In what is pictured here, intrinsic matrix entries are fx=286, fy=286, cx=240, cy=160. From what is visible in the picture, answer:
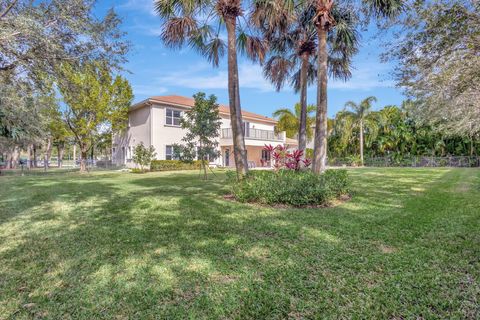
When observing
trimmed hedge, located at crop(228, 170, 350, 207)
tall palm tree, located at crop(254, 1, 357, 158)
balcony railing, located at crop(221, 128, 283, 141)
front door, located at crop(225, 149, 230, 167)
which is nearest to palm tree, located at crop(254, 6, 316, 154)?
tall palm tree, located at crop(254, 1, 357, 158)

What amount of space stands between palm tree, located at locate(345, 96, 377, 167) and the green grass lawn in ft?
82.8

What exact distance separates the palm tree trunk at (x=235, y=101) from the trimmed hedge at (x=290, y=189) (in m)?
0.72

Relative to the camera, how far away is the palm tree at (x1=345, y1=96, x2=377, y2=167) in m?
30.5

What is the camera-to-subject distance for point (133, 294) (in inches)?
125

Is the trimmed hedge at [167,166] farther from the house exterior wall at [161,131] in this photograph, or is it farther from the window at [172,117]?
the window at [172,117]

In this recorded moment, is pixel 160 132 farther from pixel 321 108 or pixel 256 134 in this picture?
pixel 321 108

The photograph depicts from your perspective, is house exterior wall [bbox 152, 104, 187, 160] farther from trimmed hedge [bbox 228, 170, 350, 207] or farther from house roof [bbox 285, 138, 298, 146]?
house roof [bbox 285, 138, 298, 146]

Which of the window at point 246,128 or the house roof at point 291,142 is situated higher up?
the window at point 246,128

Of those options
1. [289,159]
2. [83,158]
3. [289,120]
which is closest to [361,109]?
[289,120]

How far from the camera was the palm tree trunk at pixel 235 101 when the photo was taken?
9773 millimetres

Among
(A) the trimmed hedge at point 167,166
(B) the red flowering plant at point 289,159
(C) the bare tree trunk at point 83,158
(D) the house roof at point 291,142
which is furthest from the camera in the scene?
(D) the house roof at point 291,142

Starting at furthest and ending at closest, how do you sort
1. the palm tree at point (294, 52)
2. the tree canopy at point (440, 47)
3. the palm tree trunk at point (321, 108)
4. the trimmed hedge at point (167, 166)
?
the trimmed hedge at point (167, 166)
the palm tree at point (294, 52)
the palm tree trunk at point (321, 108)
the tree canopy at point (440, 47)

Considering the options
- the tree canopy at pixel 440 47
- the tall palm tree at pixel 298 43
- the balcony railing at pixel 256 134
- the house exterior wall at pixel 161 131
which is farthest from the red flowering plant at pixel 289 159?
the balcony railing at pixel 256 134

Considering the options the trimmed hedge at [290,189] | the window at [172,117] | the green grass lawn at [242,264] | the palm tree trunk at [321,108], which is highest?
the window at [172,117]
